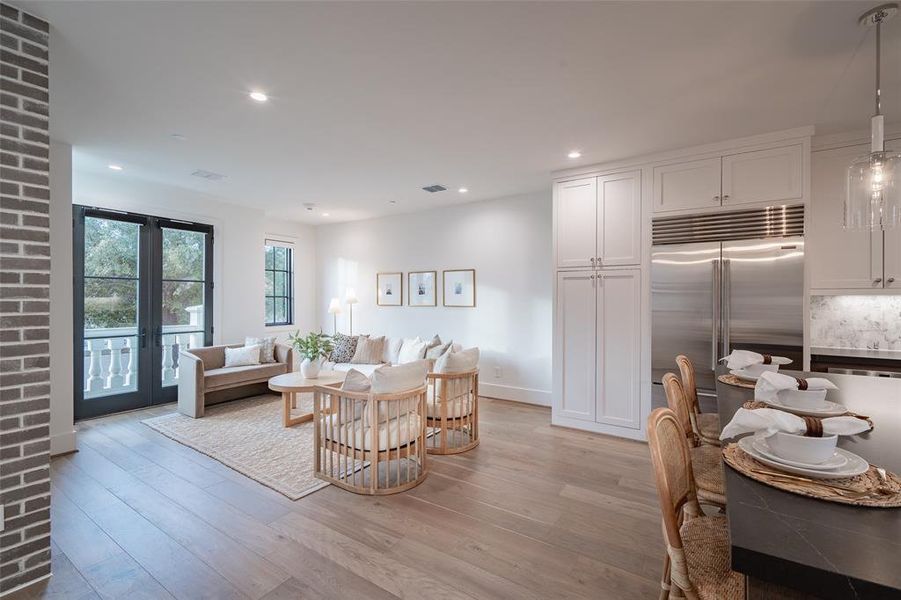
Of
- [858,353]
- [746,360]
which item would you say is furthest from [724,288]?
[746,360]

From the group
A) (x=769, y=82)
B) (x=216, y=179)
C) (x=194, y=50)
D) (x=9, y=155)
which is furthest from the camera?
Answer: (x=216, y=179)

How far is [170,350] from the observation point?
548cm

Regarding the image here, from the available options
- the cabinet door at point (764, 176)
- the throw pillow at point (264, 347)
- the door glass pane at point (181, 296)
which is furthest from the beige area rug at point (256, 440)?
the cabinet door at point (764, 176)

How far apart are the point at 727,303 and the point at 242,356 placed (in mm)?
5791

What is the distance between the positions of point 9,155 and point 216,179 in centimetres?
317

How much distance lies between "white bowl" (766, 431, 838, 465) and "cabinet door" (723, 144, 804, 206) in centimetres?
310

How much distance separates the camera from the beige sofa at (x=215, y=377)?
4.78 meters

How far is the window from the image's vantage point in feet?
23.7

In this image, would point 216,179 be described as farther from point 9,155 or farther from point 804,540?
point 804,540

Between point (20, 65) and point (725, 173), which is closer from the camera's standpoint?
point (20, 65)

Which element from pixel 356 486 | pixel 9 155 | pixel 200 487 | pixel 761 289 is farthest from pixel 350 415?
pixel 761 289

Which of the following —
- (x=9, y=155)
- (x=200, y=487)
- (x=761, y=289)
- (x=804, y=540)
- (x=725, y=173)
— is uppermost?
(x=725, y=173)

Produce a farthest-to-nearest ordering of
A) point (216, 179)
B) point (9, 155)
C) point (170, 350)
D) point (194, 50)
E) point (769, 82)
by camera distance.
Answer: point (170, 350)
point (216, 179)
point (769, 82)
point (194, 50)
point (9, 155)

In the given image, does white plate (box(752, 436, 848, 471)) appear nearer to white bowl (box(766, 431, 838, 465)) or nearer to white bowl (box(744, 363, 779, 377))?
white bowl (box(766, 431, 838, 465))
